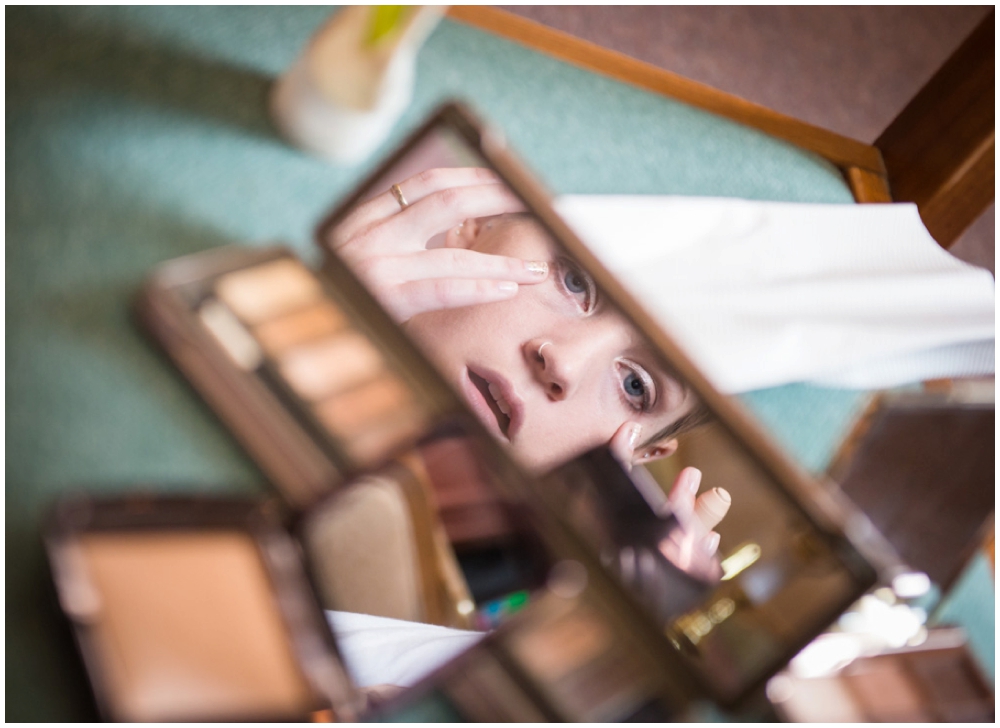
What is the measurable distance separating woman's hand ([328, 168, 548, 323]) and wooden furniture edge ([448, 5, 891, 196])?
15cm

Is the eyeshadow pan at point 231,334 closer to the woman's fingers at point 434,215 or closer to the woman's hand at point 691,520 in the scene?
the woman's fingers at point 434,215

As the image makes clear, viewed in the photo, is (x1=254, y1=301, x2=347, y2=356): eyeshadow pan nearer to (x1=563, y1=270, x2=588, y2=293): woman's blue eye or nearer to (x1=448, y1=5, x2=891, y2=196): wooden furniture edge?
(x1=563, y1=270, x2=588, y2=293): woman's blue eye

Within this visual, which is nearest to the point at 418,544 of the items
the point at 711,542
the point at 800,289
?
the point at 711,542

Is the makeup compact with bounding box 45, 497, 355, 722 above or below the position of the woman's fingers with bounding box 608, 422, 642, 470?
below

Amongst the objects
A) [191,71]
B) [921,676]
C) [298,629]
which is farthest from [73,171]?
[921,676]

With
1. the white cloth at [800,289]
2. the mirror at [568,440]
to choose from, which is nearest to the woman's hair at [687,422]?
the mirror at [568,440]

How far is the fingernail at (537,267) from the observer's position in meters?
0.28

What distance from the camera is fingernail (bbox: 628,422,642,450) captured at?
0.87ft

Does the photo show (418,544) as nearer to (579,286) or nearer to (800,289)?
(579,286)

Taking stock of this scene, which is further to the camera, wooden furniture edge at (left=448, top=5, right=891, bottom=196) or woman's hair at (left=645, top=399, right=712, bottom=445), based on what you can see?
wooden furniture edge at (left=448, top=5, right=891, bottom=196)

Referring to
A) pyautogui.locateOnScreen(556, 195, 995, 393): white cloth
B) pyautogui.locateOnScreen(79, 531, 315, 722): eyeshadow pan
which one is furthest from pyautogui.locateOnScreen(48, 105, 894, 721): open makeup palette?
pyautogui.locateOnScreen(556, 195, 995, 393): white cloth

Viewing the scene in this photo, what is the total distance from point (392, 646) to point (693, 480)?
4.8 inches

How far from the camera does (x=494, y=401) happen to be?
284mm

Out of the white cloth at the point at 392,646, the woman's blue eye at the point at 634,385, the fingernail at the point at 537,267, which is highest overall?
the fingernail at the point at 537,267
